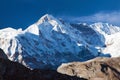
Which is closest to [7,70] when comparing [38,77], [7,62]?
[7,62]

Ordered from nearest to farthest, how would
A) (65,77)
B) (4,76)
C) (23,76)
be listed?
1. (4,76)
2. (23,76)
3. (65,77)

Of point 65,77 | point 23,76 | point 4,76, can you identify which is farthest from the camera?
point 65,77

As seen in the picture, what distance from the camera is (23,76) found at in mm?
181125

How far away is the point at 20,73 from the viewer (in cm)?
18200

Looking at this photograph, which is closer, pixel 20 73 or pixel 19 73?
pixel 19 73

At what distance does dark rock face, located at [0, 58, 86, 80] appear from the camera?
16975cm

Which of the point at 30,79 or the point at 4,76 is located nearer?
the point at 4,76

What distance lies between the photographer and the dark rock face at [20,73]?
557 feet

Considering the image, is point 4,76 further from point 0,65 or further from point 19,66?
point 19,66

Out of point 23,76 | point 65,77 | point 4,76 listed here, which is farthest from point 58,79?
point 4,76

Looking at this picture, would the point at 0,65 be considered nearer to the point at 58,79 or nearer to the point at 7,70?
the point at 7,70

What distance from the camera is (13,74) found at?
177 metres

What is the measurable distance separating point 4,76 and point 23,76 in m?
15.6

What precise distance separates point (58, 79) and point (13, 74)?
22.4 metres
